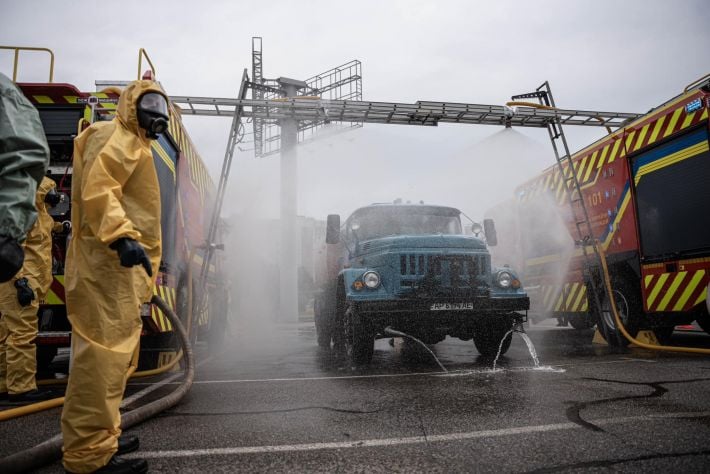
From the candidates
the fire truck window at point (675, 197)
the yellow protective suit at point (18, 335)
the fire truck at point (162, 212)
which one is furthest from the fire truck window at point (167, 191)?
the fire truck window at point (675, 197)

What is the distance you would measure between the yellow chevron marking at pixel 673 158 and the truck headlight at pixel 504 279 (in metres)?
2.73

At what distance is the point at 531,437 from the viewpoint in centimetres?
258

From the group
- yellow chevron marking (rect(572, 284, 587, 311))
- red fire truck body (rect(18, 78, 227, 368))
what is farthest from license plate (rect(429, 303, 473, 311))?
yellow chevron marking (rect(572, 284, 587, 311))

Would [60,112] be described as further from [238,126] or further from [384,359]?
[384,359]

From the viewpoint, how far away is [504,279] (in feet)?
19.1

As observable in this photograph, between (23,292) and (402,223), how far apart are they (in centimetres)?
450

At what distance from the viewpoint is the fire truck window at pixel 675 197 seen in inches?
226

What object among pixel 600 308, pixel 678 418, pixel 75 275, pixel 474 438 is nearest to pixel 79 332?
pixel 75 275

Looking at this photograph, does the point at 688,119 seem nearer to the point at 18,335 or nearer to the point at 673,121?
the point at 673,121

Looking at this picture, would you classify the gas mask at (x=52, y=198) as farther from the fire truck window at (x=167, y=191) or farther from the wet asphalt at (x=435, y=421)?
the wet asphalt at (x=435, y=421)

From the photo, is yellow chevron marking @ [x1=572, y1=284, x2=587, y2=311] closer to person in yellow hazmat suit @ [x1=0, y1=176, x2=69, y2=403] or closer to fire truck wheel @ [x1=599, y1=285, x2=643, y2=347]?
fire truck wheel @ [x1=599, y1=285, x2=643, y2=347]

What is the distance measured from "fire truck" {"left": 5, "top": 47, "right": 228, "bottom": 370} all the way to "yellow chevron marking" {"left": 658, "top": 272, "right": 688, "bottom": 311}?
6.30m

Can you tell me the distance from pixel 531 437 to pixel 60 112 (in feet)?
18.3

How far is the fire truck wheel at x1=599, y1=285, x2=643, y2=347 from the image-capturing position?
6.89 meters
